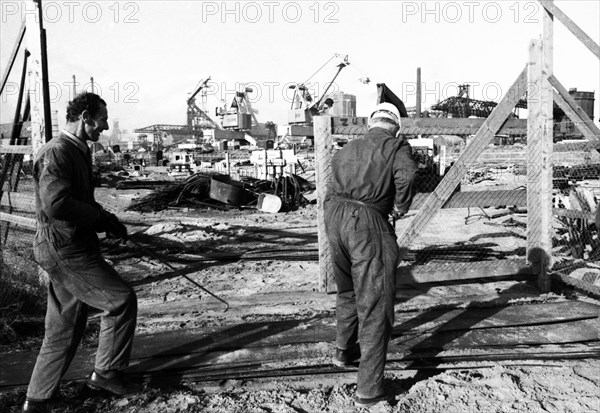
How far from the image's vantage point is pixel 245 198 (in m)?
17.0

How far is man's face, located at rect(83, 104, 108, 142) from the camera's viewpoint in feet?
11.3

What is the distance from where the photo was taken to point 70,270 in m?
3.35

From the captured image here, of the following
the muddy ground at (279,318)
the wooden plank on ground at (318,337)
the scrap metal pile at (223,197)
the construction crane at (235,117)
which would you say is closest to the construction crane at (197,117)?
the construction crane at (235,117)

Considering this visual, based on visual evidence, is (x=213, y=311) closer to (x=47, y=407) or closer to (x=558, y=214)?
(x=47, y=407)

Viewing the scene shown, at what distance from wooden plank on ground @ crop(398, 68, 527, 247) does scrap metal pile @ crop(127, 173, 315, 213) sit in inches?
417

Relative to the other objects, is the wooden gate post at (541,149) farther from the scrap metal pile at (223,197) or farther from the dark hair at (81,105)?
the scrap metal pile at (223,197)

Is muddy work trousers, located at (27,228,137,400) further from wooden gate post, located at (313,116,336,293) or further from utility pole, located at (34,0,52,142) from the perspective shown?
utility pole, located at (34,0,52,142)

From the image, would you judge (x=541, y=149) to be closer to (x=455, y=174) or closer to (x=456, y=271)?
(x=455, y=174)

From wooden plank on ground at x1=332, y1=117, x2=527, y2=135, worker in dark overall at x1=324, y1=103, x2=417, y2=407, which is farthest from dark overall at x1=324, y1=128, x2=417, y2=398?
wooden plank on ground at x1=332, y1=117, x2=527, y2=135

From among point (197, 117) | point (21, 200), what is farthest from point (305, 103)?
point (197, 117)

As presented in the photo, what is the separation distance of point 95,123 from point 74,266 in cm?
99

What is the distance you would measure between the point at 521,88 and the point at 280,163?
1770 cm

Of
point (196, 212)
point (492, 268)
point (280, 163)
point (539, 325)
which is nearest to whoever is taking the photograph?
point (539, 325)

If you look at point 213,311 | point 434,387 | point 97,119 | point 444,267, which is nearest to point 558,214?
point 444,267
